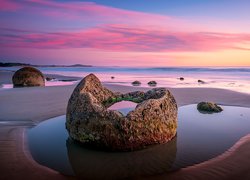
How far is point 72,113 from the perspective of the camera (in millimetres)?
4305

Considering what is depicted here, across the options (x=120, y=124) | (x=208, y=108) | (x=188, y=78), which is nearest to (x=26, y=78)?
(x=208, y=108)

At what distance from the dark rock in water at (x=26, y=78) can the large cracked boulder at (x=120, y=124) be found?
38.9 ft

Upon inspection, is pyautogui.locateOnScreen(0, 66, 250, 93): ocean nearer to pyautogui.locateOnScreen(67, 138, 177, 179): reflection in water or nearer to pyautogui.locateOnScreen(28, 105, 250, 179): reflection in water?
pyautogui.locateOnScreen(28, 105, 250, 179): reflection in water

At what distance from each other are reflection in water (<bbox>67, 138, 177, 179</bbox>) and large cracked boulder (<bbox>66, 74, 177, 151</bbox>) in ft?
0.44

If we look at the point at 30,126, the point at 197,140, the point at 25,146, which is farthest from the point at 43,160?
the point at 197,140

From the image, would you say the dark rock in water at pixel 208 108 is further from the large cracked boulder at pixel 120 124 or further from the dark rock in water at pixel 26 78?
the dark rock in water at pixel 26 78

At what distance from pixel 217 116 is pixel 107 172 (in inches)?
152

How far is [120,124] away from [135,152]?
1.61ft

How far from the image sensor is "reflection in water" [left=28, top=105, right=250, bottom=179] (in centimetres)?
333

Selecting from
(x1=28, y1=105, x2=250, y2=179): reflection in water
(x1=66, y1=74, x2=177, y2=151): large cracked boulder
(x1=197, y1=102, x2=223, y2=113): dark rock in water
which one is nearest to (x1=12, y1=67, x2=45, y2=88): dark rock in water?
(x1=28, y1=105, x2=250, y2=179): reflection in water

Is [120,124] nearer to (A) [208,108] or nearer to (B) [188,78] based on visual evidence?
(A) [208,108]

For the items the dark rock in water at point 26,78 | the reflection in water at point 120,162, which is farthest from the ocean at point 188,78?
the reflection in water at point 120,162

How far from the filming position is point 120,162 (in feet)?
11.4

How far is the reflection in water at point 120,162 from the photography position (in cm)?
321
